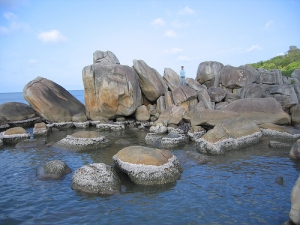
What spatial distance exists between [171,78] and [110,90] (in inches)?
346

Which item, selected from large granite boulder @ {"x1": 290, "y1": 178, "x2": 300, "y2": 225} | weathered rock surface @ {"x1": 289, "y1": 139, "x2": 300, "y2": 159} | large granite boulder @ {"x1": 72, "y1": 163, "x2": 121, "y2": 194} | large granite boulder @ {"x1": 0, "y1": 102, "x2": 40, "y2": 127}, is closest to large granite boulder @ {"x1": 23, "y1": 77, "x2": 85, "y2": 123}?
large granite boulder @ {"x1": 0, "y1": 102, "x2": 40, "y2": 127}

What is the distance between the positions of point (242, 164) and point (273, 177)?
2.35 m

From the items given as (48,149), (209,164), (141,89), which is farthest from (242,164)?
(141,89)

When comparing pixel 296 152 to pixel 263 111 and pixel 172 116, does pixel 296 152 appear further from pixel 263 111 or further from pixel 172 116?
pixel 172 116

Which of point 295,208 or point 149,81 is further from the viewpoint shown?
point 149,81

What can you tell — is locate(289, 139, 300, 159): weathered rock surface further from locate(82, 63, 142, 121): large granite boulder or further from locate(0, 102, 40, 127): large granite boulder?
locate(0, 102, 40, 127): large granite boulder

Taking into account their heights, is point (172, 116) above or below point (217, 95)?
below

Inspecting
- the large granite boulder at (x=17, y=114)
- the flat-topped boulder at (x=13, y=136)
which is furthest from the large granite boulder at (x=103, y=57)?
the flat-topped boulder at (x=13, y=136)

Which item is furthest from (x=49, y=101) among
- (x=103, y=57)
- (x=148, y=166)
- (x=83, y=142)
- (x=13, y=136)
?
(x=148, y=166)

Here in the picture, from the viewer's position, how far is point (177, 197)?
11.9 meters

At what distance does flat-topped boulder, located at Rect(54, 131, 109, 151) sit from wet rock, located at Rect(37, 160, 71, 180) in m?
5.03

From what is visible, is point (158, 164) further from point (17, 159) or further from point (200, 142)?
point (17, 159)

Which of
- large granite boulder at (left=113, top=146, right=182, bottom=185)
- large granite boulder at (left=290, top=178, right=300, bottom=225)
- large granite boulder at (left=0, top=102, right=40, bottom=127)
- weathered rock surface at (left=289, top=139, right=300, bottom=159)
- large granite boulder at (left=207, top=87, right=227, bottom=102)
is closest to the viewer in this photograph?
large granite boulder at (left=290, top=178, right=300, bottom=225)

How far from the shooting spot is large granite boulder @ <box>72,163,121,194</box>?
486 inches
